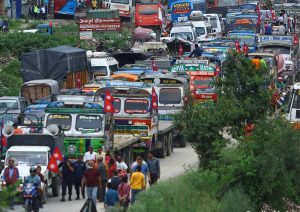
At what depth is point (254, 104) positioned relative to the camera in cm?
3228

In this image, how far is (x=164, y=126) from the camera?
133ft

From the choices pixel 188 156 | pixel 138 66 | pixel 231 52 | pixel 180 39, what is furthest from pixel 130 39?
pixel 231 52

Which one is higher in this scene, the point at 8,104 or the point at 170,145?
the point at 8,104

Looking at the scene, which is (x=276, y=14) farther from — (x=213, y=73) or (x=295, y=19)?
(x=213, y=73)

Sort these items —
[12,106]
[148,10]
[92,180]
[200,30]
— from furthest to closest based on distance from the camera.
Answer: [148,10] < [200,30] < [12,106] < [92,180]

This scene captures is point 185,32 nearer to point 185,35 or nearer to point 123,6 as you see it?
point 185,35

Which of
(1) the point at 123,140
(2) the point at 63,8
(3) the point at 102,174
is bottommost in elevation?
(2) the point at 63,8

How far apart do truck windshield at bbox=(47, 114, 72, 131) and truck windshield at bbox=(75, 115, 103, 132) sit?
0.80 feet

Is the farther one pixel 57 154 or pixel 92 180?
pixel 57 154

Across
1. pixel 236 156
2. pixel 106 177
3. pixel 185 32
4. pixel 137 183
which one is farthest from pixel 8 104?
pixel 185 32

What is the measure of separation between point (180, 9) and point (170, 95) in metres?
41.4

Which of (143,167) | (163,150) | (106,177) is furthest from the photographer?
(163,150)

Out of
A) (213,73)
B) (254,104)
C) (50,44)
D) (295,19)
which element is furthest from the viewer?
(295,19)

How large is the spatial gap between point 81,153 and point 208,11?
58.4 meters
